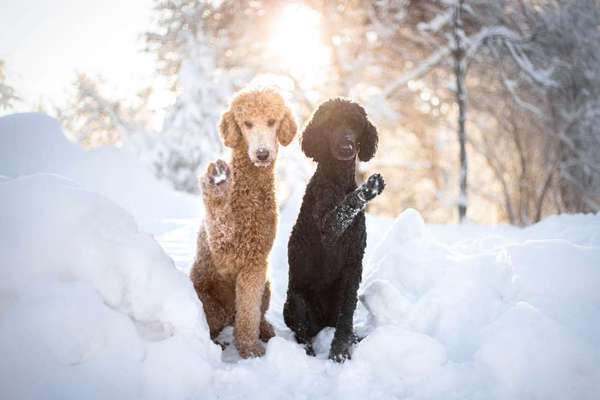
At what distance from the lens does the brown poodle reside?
102 inches

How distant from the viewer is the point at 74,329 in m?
1.74

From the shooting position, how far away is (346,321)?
262cm

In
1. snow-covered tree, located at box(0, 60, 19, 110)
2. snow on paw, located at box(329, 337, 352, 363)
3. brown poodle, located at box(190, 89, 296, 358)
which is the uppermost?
snow-covered tree, located at box(0, 60, 19, 110)

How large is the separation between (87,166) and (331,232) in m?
4.10

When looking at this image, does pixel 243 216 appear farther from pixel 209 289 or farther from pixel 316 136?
pixel 316 136

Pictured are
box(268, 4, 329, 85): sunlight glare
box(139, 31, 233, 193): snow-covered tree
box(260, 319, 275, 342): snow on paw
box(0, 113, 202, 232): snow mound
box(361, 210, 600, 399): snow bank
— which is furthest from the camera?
box(139, 31, 233, 193): snow-covered tree

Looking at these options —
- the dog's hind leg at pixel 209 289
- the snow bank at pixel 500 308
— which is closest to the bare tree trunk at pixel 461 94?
the snow bank at pixel 500 308

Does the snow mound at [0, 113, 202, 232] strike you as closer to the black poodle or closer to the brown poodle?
the brown poodle

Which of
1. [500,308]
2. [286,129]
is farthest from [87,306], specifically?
[500,308]

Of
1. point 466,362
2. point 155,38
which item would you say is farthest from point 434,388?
point 155,38

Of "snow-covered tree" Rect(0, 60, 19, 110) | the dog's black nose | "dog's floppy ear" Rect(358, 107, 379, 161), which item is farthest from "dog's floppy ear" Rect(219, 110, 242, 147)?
"snow-covered tree" Rect(0, 60, 19, 110)

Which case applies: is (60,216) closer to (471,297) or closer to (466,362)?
(466,362)

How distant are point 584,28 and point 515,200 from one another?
5431 mm

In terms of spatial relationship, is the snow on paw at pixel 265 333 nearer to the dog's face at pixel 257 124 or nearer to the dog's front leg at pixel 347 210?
the dog's front leg at pixel 347 210
